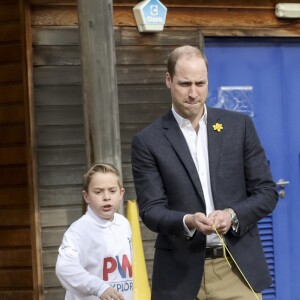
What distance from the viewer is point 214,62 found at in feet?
28.1

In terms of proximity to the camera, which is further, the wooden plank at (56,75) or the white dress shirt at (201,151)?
the wooden plank at (56,75)

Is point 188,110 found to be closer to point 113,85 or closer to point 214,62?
point 113,85

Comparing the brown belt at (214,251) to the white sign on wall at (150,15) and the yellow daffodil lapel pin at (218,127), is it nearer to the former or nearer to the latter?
the yellow daffodil lapel pin at (218,127)

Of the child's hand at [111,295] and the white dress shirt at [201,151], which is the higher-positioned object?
the white dress shirt at [201,151]

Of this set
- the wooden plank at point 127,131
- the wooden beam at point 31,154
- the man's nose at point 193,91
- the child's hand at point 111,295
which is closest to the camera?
the man's nose at point 193,91

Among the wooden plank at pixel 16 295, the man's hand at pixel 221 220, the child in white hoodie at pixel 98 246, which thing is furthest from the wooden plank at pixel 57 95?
the man's hand at pixel 221 220

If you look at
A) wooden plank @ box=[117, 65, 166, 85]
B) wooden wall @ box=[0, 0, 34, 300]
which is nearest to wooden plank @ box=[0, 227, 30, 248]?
wooden wall @ box=[0, 0, 34, 300]

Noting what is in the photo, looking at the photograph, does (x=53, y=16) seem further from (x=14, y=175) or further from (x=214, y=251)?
(x=214, y=251)

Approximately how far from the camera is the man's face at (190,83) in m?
4.61

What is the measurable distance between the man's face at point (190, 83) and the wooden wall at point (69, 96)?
345 centimetres

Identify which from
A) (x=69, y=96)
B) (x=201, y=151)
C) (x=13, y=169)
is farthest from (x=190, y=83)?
(x=13, y=169)

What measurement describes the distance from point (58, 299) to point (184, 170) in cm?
370

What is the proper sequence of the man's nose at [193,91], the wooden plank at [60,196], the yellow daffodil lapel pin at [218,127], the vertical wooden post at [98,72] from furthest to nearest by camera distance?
A: the wooden plank at [60,196]
the vertical wooden post at [98,72]
the yellow daffodil lapel pin at [218,127]
the man's nose at [193,91]

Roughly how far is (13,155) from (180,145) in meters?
3.60
